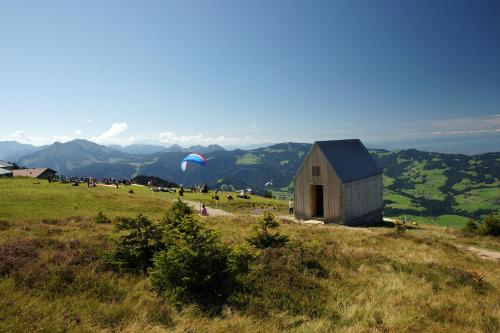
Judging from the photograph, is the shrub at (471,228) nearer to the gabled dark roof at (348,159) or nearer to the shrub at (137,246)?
the gabled dark roof at (348,159)

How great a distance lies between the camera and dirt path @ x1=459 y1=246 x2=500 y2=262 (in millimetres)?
21848

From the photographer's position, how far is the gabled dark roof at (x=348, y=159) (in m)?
35.6

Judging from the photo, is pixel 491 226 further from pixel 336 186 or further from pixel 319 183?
pixel 319 183

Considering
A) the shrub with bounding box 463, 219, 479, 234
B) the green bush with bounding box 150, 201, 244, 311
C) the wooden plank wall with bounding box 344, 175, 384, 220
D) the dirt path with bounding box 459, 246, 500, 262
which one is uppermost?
the green bush with bounding box 150, 201, 244, 311

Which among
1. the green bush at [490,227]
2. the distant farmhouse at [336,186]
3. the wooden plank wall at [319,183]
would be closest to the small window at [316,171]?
the distant farmhouse at [336,186]

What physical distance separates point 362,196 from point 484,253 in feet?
51.6

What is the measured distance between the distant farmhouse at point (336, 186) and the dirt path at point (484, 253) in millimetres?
11719

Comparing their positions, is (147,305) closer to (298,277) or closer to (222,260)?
(222,260)

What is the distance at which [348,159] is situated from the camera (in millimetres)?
38812

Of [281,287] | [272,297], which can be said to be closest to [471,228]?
[281,287]

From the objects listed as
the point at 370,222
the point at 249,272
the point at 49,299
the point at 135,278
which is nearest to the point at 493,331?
the point at 249,272

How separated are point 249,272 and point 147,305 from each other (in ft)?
13.0

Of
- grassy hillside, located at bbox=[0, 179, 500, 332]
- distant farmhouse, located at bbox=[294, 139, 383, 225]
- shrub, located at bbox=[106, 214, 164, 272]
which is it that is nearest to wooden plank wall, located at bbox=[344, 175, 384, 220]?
distant farmhouse, located at bbox=[294, 139, 383, 225]

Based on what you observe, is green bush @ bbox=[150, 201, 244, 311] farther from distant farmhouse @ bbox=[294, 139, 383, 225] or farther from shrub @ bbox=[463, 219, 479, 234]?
shrub @ bbox=[463, 219, 479, 234]
